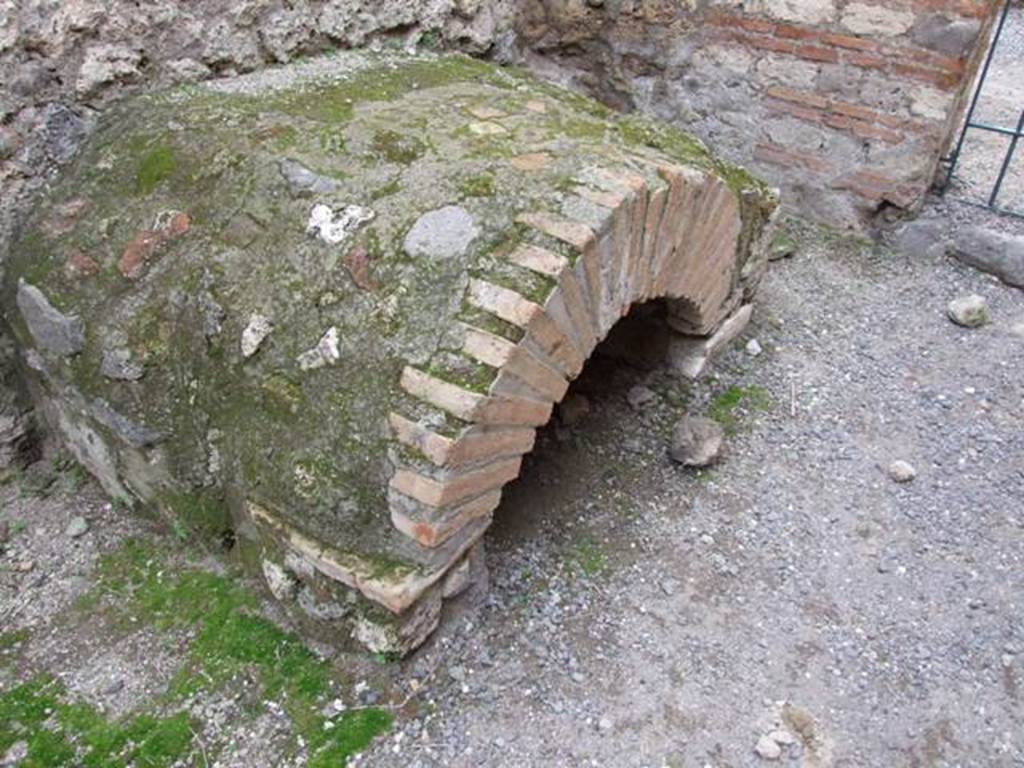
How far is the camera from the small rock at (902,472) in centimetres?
264

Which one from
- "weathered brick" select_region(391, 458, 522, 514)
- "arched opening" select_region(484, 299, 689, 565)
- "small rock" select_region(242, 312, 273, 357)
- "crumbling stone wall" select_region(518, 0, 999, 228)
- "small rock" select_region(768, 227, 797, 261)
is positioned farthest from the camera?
"small rock" select_region(768, 227, 797, 261)

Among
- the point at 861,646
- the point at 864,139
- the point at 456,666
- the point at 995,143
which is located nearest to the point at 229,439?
the point at 456,666

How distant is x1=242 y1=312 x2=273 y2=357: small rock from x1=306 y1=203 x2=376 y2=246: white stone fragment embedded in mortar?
26 cm

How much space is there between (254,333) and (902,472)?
2.03 metres

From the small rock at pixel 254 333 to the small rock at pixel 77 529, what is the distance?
907 millimetres

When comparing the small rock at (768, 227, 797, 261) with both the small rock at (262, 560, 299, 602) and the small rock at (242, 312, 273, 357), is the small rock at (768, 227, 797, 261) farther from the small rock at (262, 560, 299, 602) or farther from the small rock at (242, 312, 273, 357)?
the small rock at (262, 560, 299, 602)

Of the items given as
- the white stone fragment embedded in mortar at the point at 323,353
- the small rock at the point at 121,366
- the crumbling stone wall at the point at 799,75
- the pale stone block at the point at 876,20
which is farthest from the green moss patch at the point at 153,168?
the pale stone block at the point at 876,20

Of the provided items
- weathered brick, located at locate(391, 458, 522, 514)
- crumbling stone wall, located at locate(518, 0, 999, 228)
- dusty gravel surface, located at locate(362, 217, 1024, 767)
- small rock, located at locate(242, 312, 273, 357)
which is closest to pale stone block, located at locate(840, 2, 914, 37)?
crumbling stone wall, located at locate(518, 0, 999, 228)

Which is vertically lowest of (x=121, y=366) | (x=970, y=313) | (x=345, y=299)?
(x=970, y=313)

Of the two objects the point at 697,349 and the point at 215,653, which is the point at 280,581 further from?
the point at 697,349

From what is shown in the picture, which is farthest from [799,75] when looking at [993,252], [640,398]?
[640,398]

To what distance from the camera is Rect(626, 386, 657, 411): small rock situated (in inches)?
117

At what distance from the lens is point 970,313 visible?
327cm

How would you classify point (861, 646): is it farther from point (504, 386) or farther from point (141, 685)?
point (141, 685)
